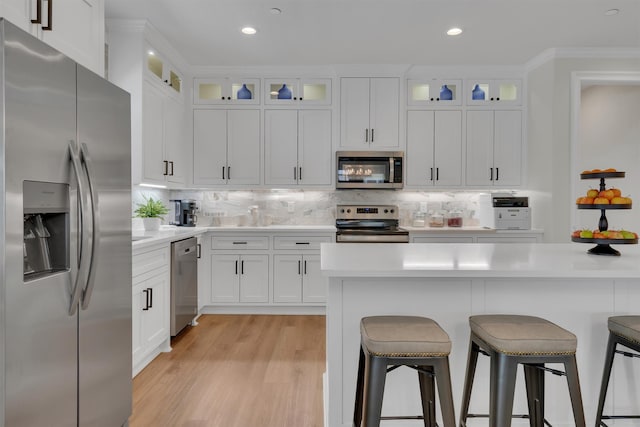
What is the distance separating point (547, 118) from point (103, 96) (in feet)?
13.6

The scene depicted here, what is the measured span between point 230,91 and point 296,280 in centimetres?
230

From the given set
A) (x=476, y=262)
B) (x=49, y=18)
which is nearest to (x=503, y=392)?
(x=476, y=262)

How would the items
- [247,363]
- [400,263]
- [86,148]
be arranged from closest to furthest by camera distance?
[86,148] < [400,263] < [247,363]

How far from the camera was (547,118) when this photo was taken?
13.6 ft

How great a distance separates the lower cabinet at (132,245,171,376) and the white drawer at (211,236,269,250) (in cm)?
104

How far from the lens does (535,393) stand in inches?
66.5

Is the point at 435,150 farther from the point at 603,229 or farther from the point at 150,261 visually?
the point at 150,261

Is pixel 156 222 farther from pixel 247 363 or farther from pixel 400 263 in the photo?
pixel 400 263

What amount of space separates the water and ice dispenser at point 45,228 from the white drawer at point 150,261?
99 centimetres

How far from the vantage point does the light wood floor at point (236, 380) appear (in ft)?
7.30

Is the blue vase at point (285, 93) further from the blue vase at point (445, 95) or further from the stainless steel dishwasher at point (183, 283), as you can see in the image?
the stainless steel dishwasher at point (183, 283)

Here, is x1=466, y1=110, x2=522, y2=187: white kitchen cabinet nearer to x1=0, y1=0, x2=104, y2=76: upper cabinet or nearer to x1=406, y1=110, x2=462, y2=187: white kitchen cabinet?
x1=406, y1=110, x2=462, y2=187: white kitchen cabinet

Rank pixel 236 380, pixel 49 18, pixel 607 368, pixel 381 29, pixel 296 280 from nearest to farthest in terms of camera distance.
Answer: pixel 49 18, pixel 607 368, pixel 236 380, pixel 381 29, pixel 296 280

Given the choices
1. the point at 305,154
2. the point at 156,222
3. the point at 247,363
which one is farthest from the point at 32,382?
the point at 305,154
